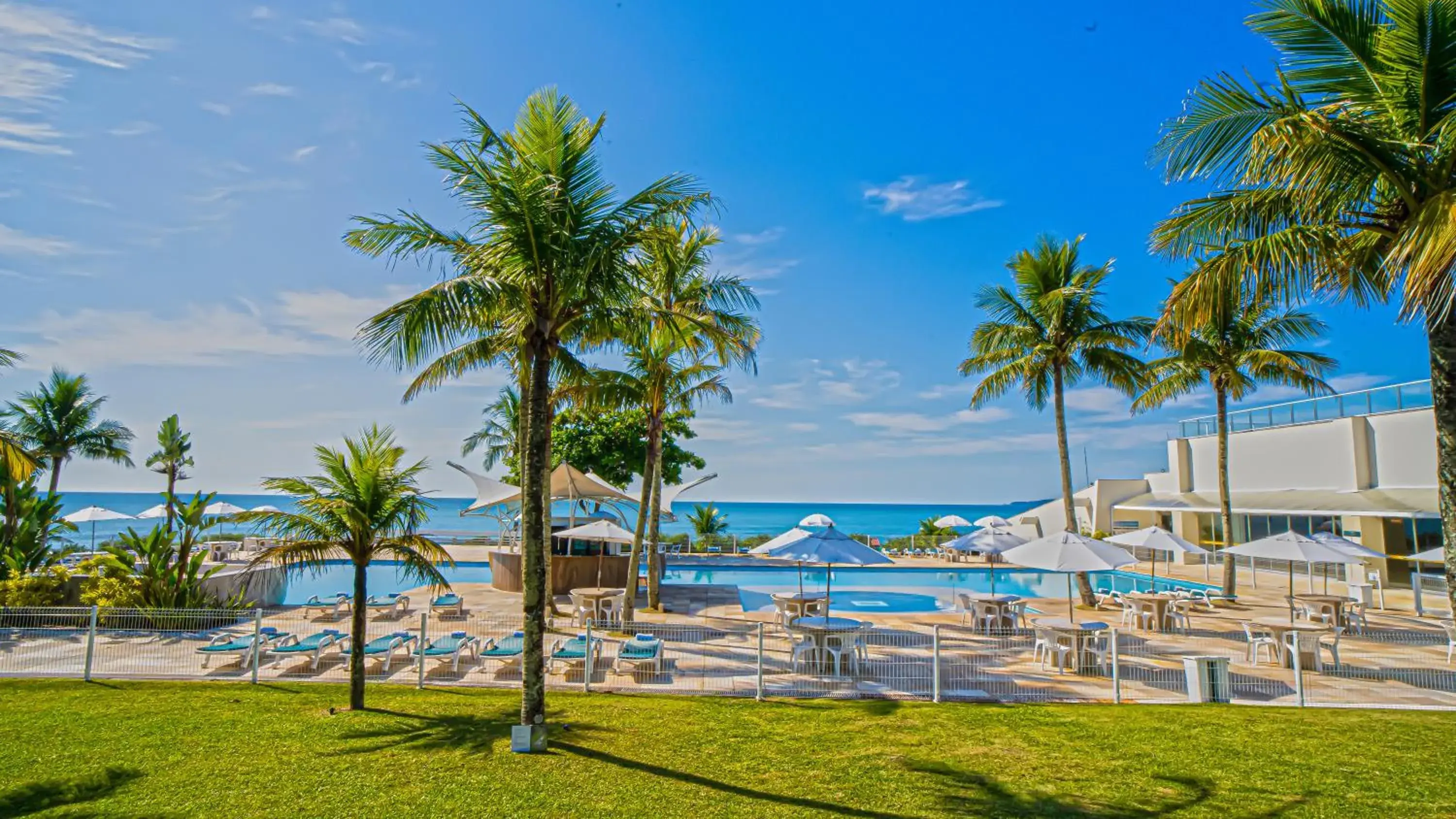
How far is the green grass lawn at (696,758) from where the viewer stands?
6.16m

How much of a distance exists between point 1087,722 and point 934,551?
25.2 m

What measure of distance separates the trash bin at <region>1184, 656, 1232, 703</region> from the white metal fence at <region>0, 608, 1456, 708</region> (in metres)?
0.17

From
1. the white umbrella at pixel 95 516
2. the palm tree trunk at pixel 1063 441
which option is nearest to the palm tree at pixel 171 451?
the white umbrella at pixel 95 516

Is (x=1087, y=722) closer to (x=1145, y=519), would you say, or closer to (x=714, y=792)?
(x=714, y=792)

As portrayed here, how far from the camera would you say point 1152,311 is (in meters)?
18.2

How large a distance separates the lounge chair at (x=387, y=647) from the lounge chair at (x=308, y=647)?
0.36m

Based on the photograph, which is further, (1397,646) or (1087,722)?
(1397,646)

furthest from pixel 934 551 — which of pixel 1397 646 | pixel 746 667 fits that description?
pixel 746 667

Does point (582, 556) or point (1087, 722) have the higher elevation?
point (582, 556)

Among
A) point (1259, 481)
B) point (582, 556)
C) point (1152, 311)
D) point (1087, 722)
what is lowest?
point (1087, 722)

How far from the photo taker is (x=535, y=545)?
7.24 metres

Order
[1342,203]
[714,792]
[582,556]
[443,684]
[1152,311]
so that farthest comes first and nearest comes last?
1. [582,556]
2. [1152,311]
3. [443,684]
4. [714,792]
5. [1342,203]

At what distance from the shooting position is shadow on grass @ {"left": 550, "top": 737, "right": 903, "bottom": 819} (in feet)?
19.9

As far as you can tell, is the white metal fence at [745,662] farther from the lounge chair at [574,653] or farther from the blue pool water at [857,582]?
the blue pool water at [857,582]
